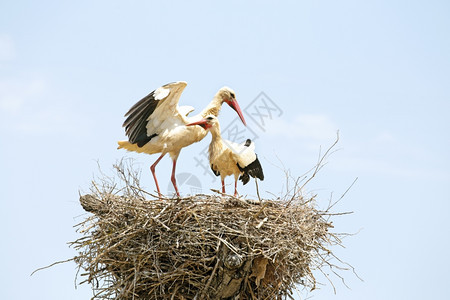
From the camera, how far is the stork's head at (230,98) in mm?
6840

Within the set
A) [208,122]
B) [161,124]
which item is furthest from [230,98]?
[161,124]

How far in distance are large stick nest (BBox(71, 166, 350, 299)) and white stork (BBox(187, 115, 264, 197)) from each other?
4.03ft

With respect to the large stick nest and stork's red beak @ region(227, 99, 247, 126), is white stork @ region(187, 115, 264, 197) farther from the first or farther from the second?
the large stick nest

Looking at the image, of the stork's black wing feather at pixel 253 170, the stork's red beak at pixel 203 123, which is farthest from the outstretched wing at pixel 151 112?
the stork's black wing feather at pixel 253 170

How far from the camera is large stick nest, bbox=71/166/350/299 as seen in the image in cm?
502

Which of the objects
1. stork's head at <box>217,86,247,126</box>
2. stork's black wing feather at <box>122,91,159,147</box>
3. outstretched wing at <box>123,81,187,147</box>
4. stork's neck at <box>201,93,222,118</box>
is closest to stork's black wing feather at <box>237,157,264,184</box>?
stork's head at <box>217,86,247,126</box>

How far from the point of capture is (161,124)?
6.56 meters

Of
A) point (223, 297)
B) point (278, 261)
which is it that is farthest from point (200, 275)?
point (278, 261)

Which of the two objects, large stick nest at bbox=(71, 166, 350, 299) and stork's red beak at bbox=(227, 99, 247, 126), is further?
stork's red beak at bbox=(227, 99, 247, 126)

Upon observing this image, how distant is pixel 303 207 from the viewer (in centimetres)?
557

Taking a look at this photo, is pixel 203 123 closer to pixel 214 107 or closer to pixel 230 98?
pixel 214 107

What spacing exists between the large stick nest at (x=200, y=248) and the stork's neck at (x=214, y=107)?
158 centimetres

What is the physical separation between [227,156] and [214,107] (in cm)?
65

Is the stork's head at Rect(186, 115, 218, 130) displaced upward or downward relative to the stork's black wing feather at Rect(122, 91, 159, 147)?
upward
